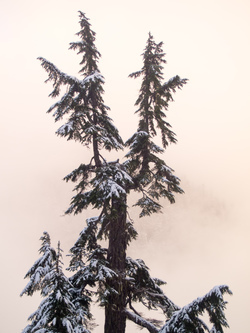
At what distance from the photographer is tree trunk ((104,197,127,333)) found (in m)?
7.23

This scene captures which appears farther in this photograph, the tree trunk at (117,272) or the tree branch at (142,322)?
the tree trunk at (117,272)

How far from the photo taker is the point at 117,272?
7.44 m

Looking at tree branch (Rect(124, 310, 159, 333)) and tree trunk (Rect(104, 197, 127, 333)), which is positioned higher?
tree trunk (Rect(104, 197, 127, 333))

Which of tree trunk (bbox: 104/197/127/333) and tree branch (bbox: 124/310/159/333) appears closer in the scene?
tree branch (bbox: 124/310/159/333)

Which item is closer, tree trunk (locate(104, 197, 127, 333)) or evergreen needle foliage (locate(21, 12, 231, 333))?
evergreen needle foliage (locate(21, 12, 231, 333))

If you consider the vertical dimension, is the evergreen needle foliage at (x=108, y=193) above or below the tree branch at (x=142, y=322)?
above

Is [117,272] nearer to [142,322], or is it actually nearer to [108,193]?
[142,322]

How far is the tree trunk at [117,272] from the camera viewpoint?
285 inches

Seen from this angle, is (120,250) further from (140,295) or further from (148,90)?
(148,90)

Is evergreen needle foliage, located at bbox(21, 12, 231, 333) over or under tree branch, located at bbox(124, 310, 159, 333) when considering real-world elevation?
over

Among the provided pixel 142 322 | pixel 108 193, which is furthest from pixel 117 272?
pixel 108 193

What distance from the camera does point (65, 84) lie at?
28.1 feet

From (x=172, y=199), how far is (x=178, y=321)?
14.4 ft

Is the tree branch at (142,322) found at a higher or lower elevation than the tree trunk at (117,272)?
lower
